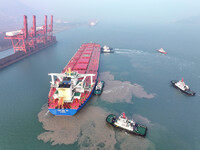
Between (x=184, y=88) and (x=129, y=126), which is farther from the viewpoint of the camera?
(x=184, y=88)

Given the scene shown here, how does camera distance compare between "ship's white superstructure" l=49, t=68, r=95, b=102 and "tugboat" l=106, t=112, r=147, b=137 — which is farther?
"ship's white superstructure" l=49, t=68, r=95, b=102

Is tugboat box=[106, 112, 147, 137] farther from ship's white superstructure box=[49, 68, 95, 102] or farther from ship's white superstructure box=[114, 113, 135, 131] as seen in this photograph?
ship's white superstructure box=[49, 68, 95, 102]

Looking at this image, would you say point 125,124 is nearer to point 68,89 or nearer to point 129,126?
point 129,126

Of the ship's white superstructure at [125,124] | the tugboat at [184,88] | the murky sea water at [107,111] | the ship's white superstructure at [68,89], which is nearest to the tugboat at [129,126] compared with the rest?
Result: the ship's white superstructure at [125,124]

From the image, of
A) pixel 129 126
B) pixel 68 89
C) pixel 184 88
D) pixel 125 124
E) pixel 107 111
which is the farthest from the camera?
pixel 184 88

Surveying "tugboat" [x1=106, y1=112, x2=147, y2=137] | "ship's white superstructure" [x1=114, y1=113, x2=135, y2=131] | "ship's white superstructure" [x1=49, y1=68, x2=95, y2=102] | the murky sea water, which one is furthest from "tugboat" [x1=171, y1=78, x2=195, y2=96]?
"ship's white superstructure" [x1=49, y1=68, x2=95, y2=102]

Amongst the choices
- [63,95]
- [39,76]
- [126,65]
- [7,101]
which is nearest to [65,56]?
[39,76]

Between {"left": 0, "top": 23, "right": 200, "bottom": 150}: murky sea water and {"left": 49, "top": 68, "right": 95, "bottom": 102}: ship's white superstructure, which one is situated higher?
{"left": 49, "top": 68, "right": 95, "bottom": 102}: ship's white superstructure

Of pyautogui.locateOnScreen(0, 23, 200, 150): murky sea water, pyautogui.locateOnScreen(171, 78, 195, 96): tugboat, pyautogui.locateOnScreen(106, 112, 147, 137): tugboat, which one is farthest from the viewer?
pyautogui.locateOnScreen(171, 78, 195, 96): tugboat

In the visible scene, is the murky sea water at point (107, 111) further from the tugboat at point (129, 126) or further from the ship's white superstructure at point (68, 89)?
the ship's white superstructure at point (68, 89)

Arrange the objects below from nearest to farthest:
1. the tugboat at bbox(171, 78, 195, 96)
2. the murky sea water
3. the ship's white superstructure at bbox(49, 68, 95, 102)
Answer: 1. the murky sea water
2. the ship's white superstructure at bbox(49, 68, 95, 102)
3. the tugboat at bbox(171, 78, 195, 96)

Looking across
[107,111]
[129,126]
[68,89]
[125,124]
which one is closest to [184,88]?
[129,126]

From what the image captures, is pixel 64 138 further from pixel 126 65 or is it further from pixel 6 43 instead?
pixel 6 43
